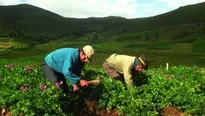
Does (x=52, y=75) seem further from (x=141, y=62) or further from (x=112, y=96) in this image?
(x=141, y=62)

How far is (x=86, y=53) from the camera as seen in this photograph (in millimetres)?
11039

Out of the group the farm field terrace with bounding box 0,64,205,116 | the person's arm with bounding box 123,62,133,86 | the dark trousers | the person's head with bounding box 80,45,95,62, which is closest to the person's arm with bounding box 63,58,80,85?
the person's head with bounding box 80,45,95,62

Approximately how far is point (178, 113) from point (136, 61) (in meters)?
2.42

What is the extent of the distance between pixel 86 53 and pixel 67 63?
2.68 feet

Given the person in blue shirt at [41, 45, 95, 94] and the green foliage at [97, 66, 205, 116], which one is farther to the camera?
the green foliage at [97, 66, 205, 116]

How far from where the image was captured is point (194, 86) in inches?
555

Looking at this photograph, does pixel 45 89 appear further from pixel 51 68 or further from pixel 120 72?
pixel 120 72

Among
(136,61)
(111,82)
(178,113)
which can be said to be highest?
(136,61)

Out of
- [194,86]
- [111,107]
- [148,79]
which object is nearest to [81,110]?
[111,107]

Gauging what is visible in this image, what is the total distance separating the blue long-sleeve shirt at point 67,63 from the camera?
11.5 meters

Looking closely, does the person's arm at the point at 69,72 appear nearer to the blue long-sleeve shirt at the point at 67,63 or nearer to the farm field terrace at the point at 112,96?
the blue long-sleeve shirt at the point at 67,63

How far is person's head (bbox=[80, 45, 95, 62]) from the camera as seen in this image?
11.0 m

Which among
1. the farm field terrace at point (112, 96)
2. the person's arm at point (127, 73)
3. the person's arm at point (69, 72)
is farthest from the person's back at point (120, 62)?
the person's arm at point (69, 72)

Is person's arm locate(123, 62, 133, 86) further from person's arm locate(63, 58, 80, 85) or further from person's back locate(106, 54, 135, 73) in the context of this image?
person's arm locate(63, 58, 80, 85)
